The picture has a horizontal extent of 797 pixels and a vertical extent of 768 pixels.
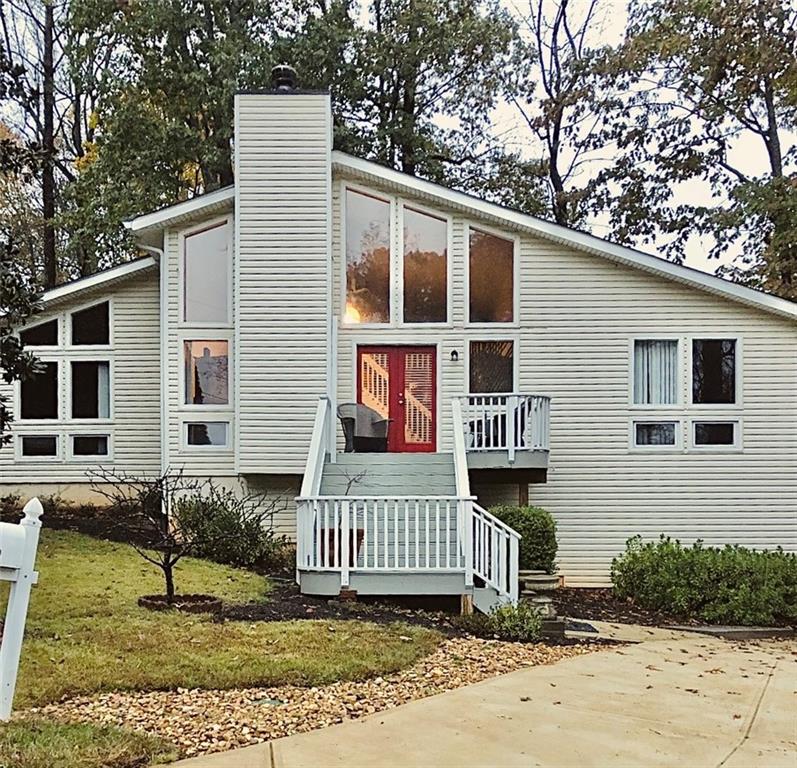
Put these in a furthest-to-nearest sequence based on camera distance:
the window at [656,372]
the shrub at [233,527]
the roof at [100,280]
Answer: the roof at [100,280] < the window at [656,372] < the shrub at [233,527]

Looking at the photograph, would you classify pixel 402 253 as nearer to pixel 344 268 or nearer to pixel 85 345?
pixel 344 268

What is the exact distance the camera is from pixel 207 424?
1447 cm

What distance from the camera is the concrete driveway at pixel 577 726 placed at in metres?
5.19

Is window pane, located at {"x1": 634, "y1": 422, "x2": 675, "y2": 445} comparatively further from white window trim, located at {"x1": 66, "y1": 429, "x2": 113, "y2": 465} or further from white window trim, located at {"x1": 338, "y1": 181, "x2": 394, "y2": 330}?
white window trim, located at {"x1": 66, "y1": 429, "x2": 113, "y2": 465}

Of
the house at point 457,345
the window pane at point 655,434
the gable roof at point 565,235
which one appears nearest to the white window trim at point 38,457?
the house at point 457,345

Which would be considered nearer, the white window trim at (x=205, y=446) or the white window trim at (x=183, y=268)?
the white window trim at (x=205, y=446)

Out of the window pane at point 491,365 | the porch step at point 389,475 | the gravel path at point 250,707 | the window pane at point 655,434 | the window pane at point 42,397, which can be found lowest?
the gravel path at point 250,707

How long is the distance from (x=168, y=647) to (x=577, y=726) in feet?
10.2

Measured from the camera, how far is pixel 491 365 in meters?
14.7

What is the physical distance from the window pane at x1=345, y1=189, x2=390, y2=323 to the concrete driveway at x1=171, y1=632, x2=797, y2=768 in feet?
25.4

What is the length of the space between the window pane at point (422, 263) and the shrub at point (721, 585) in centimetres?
501

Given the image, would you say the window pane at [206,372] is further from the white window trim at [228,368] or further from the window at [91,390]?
the window at [91,390]

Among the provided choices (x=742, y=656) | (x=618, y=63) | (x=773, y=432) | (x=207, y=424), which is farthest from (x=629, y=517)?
(x=618, y=63)

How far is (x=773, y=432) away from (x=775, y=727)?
8.91m
